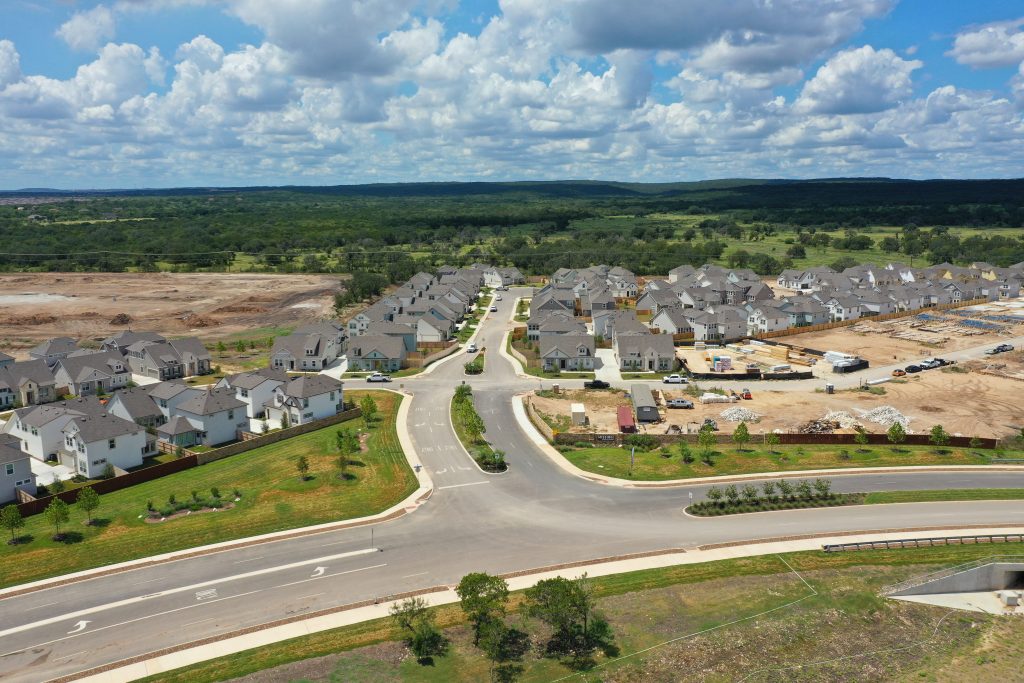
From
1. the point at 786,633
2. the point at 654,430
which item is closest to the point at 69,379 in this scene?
the point at 654,430

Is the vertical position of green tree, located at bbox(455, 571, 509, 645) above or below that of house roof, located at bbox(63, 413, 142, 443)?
below

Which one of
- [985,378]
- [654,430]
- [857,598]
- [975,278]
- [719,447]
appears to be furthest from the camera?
[975,278]

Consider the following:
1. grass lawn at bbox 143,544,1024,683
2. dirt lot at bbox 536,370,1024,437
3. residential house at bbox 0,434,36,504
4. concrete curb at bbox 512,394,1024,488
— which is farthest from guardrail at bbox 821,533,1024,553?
residential house at bbox 0,434,36,504

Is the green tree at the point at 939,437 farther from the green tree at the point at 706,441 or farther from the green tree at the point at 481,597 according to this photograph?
the green tree at the point at 481,597

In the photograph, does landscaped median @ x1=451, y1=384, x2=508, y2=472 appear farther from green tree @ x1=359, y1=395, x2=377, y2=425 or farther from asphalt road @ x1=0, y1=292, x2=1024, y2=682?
green tree @ x1=359, y1=395, x2=377, y2=425

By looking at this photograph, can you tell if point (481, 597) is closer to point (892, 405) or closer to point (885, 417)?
point (885, 417)

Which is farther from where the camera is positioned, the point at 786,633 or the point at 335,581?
the point at 335,581

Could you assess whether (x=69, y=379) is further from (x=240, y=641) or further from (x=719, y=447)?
(x=719, y=447)
